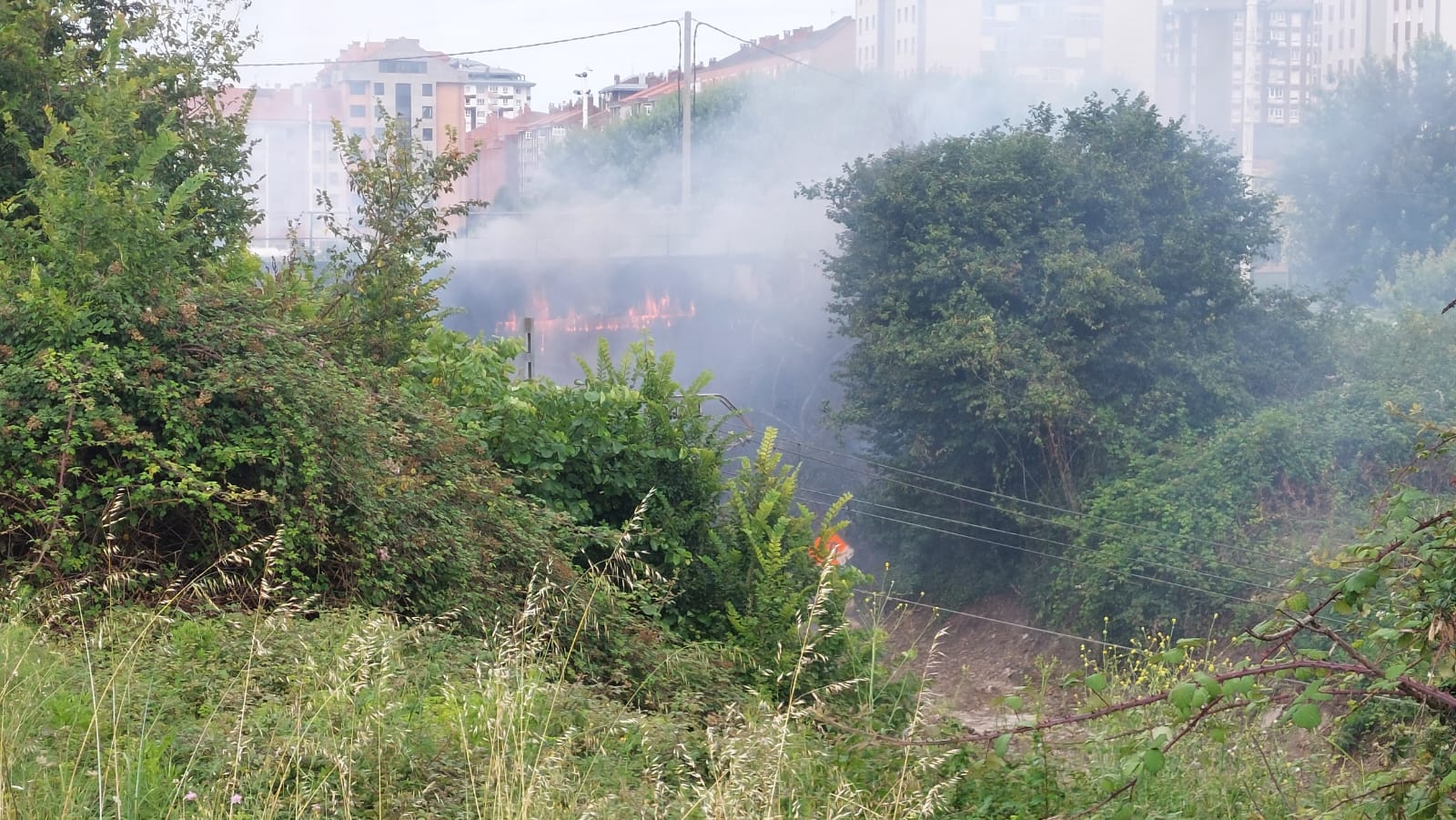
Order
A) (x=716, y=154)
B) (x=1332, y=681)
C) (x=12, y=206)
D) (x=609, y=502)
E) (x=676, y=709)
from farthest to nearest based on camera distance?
(x=716, y=154), (x=609, y=502), (x=12, y=206), (x=676, y=709), (x=1332, y=681)

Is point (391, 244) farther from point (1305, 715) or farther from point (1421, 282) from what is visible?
point (1421, 282)

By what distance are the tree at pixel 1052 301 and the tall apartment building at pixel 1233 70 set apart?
23458 millimetres

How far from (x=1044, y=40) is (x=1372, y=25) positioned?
34.7 m

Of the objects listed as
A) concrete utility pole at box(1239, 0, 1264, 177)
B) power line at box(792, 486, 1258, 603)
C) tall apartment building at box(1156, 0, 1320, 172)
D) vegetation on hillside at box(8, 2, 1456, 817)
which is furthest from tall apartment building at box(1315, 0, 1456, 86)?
vegetation on hillside at box(8, 2, 1456, 817)

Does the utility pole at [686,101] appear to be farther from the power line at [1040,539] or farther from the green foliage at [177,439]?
the green foliage at [177,439]

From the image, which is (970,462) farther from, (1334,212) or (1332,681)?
(1334,212)

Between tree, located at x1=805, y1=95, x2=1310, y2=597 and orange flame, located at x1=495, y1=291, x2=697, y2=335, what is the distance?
18744 millimetres

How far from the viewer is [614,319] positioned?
48.2 meters

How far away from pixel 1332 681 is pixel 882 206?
2563 centimetres

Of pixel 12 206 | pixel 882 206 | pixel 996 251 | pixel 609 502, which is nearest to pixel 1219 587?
pixel 996 251

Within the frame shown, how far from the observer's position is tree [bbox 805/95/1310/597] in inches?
1019

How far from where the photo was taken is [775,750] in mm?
3576

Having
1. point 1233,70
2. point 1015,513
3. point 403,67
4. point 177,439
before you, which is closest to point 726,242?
point 1015,513

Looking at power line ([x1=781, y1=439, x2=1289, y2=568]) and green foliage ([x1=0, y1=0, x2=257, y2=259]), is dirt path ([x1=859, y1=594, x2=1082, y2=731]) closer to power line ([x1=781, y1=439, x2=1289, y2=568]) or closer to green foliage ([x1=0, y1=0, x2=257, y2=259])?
power line ([x1=781, y1=439, x2=1289, y2=568])
